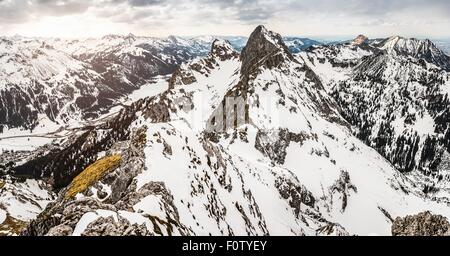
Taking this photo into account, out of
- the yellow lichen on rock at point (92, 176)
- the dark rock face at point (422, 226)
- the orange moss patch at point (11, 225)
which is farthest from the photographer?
the orange moss patch at point (11, 225)

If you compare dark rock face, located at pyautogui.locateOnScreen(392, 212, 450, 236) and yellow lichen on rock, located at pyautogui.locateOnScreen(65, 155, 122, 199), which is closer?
dark rock face, located at pyautogui.locateOnScreen(392, 212, 450, 236)

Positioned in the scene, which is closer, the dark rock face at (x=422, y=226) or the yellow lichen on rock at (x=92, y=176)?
the dark rock face at (x=422, y=226)

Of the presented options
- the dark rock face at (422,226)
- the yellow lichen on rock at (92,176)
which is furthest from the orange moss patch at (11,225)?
the dark rock face at (422,226)

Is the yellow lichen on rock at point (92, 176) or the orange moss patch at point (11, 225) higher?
the yellow lichen on rock at point (92, 176)

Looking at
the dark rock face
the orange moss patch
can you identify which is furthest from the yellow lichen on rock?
the dark rock face

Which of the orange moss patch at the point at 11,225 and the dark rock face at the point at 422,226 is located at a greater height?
the dark rock face at the point at 422,226

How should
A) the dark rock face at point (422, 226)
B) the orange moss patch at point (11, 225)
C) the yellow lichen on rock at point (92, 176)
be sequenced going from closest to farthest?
the dark rock face at point (422, 226)
the yellow lichen on rock at point (92, 176)
the orange moss patch at point (11, 225)

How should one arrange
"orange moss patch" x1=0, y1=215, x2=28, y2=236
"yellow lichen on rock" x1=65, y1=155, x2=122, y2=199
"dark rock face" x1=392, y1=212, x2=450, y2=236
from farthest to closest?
"orange moss patch" x1=0, y1=215, x2=28, y2=236, "yellow lichen on rock" x1=65, y1=155, x2=122, y2=199, "dark rock face" x1=392, y1=212, x2=450, y2=236

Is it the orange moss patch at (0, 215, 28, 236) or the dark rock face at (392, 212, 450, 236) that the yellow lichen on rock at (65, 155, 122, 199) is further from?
the dark rock face at (392, 212, 450, 236)

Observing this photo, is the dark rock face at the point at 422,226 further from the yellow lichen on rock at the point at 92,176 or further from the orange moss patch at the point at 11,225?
the orange moss patch at the point at 11,225
